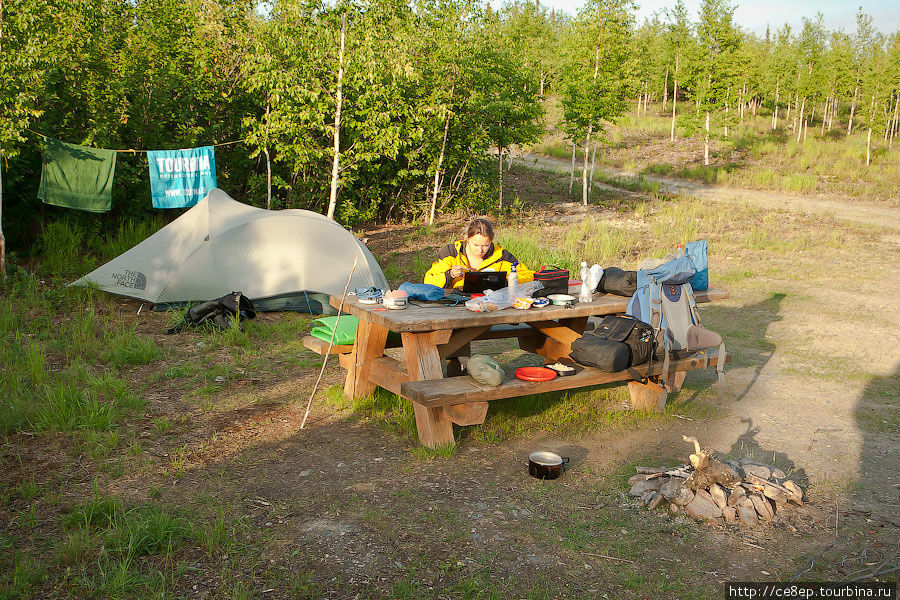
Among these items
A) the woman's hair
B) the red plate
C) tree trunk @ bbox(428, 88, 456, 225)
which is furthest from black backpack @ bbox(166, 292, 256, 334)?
tree trunk @ bbox(428, 88, 456, 225)

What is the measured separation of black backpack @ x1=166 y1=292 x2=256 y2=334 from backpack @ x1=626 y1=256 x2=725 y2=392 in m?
4.18

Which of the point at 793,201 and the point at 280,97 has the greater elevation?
the point at 280,97

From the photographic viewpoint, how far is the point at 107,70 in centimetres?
988

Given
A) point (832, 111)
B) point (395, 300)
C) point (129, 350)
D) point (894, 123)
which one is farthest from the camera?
point (832, 111)

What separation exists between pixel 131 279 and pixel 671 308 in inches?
237

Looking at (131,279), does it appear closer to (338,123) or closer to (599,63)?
(338,123)

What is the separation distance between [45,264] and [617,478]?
799 centimetres

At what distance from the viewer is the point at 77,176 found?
915 cm

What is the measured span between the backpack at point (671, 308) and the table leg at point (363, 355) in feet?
5.86

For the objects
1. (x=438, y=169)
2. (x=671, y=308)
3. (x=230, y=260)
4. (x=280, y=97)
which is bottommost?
(x=230, y=260)

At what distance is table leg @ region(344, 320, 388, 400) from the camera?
5.02 metres

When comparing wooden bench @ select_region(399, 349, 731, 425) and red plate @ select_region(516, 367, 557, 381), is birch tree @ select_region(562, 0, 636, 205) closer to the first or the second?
wooden bench @ select_region(399, 349, 731, 425)

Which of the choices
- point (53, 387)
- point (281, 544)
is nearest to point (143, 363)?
point (53, 387)

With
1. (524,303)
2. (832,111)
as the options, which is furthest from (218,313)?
(832,111)
